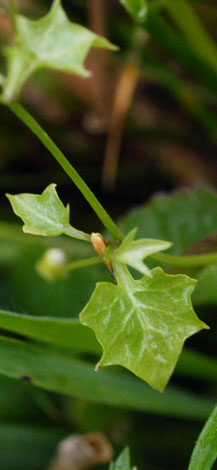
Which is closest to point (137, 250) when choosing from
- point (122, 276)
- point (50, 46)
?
point (122, 276)

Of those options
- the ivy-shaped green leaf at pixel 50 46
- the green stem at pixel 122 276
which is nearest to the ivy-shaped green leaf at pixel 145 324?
the green stem at pixel 122 276

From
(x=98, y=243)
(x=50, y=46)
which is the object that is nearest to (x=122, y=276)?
(x=98, y=243)

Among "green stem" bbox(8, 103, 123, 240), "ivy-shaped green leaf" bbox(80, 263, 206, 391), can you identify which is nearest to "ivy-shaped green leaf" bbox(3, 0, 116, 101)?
"green stem" bbox(8, 103, 123, 240)

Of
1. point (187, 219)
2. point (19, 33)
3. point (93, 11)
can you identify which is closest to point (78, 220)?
point (187, 219)

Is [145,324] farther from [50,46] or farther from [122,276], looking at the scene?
[50,46]

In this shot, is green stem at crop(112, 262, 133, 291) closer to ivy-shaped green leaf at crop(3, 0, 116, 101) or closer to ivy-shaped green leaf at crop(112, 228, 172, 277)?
ivy-shaped green leaf at crop(112, 228, 172, 277)

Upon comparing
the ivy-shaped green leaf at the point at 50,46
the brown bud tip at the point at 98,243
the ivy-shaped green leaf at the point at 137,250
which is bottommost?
the brown bud tip at the point at 98,243

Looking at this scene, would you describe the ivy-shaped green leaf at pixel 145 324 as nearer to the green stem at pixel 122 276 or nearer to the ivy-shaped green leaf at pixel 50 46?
the green stem at pixel 122 276

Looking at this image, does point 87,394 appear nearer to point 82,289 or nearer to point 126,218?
point 82,289
